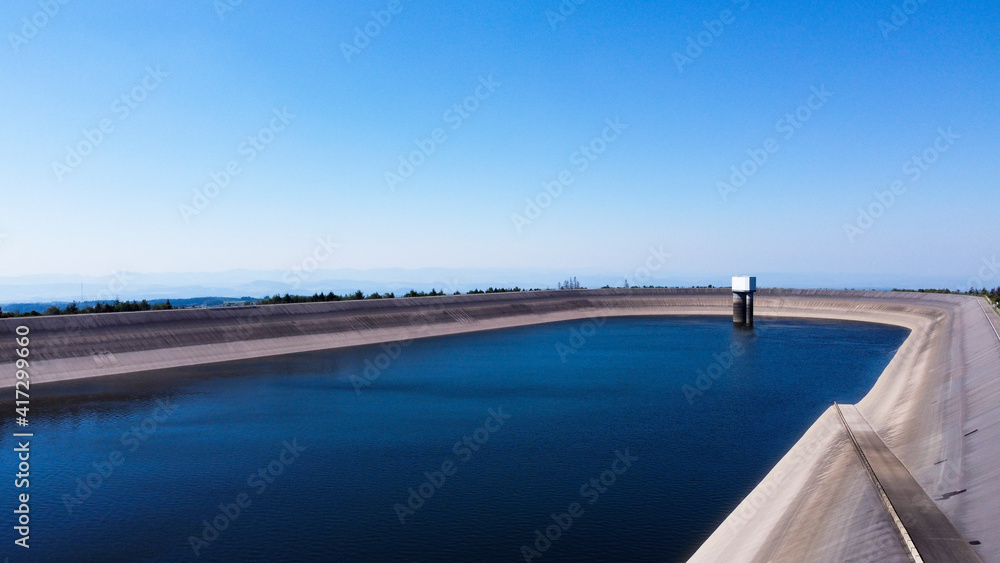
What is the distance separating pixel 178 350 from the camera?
46.9 metres

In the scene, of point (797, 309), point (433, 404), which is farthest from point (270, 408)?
point (797, 309)

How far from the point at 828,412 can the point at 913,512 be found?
16.6m

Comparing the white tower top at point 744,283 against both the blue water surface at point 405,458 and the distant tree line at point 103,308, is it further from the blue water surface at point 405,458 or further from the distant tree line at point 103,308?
the distant tree line at point 103,308

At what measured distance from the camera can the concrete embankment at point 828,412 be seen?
12906mm

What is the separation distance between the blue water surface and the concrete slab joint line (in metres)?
3.57

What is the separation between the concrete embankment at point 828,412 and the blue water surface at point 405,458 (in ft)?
6.10

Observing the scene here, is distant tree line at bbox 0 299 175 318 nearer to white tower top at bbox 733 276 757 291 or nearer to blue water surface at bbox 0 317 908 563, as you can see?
blue water surface at bbox 0 317 908 563

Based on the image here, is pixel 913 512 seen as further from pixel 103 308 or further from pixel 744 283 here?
pixel 744 283

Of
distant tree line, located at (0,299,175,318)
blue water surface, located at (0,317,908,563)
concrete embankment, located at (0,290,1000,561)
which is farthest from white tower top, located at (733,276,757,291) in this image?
distant tree line, located at (0,299,175,318)

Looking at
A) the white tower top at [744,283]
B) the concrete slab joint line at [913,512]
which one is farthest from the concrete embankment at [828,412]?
the white tower top at [744,283]

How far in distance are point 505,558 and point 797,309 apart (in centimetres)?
9531

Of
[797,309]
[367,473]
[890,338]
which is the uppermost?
[797,309]

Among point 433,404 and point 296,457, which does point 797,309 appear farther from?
point 296,457

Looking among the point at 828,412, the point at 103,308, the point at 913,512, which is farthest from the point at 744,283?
the point at 913,512
